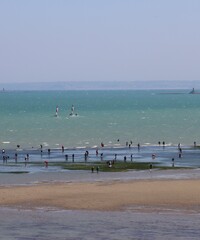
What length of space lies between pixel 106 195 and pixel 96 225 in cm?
972

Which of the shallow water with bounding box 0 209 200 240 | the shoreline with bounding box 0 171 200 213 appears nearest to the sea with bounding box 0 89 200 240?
the shallow water with bounding box 0 209 200 240

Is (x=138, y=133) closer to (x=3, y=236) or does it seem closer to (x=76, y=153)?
(x=76, y=153)

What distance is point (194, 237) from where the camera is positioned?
36.2m

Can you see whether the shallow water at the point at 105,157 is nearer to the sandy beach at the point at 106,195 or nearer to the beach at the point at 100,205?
the beach at the point at 100,205

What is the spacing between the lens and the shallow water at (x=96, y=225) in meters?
37.0

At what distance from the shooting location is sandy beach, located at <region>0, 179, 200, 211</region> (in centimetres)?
4559

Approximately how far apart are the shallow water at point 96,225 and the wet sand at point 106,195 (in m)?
2.00

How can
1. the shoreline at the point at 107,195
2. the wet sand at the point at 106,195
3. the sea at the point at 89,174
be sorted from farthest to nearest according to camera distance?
1. the wet sand at the point at 106,195
2. the shoreline at the point at 107,195
3. the sea at the point at 89,174

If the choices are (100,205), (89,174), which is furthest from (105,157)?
(100,205)

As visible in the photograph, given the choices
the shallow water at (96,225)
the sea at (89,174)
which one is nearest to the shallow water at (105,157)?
the sea at (89,174)

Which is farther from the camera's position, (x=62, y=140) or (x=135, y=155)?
(x=62, y=140)

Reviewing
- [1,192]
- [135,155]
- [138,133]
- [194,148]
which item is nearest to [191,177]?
[1,192]

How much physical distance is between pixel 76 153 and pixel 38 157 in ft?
20.0

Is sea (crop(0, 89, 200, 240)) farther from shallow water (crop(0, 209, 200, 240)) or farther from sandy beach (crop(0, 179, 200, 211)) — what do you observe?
sandy beach (crop(0, 179, 200, 211))
